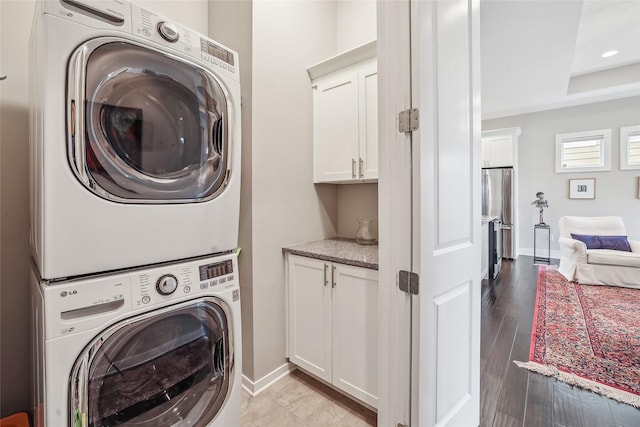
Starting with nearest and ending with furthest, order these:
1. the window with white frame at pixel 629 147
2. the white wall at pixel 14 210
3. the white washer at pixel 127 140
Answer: the white washer at pixel 127 140 → the white wall at pixel 14 210 → the window with white frame at pixel 629 147

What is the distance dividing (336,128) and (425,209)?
1134 millimetres

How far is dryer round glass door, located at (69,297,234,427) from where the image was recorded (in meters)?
0.85

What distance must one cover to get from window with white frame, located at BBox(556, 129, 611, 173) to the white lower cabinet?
5973mm

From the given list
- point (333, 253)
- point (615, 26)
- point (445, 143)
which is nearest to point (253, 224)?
point (333, 253)

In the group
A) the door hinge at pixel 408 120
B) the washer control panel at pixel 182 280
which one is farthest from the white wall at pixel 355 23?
the washer control panel at pixel 182 280

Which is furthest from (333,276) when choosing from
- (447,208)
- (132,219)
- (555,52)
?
(555,52)

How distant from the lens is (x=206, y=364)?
1130 millimetres

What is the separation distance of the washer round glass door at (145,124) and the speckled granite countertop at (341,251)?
77 cm

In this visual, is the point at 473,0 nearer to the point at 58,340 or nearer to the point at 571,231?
the point at 58,340

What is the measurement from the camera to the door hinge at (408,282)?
1.09m

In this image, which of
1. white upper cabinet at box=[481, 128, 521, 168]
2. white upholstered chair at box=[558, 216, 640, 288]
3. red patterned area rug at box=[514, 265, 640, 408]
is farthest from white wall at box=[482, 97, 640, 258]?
red patterned area rug at box=[514, 265, 640, 408]

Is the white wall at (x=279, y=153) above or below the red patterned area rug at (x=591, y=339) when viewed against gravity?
above

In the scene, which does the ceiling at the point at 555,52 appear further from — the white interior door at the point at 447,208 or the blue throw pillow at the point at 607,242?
the blue throw pillow at the point at 607,242

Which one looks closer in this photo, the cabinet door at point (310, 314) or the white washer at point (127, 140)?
the white washer at point (127, 140)
